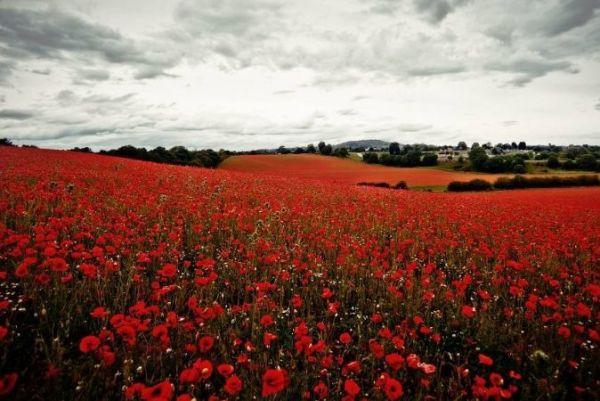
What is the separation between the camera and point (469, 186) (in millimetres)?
43062

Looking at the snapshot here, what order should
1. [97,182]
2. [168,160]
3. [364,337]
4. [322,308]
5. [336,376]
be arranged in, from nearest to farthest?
[336,376] < [364,337] < [322,308] < [97,182] < [168,160]

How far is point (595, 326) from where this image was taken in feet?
14.1

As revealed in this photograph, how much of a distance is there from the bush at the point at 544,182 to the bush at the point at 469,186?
2303 millimetres

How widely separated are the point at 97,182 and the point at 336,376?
41.0ft

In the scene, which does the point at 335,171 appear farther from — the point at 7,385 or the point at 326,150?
the point at 7,385

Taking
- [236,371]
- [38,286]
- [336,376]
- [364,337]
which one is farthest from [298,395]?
[38,286]

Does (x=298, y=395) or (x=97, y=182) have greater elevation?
(x=97, y=182)

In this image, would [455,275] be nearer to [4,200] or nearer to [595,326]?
[595,326]

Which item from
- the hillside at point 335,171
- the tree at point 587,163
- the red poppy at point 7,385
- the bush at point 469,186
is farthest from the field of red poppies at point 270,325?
the tree at point 587,163

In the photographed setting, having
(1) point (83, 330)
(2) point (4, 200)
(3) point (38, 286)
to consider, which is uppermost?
(2) point (4, 200)

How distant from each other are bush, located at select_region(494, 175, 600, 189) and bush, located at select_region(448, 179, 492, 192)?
2303mm

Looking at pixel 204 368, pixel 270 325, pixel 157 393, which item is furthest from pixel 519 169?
pixel 157 393

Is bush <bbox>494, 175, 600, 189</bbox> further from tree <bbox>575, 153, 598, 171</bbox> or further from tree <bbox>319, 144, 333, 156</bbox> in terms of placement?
tree <bbox>319, 144, 333, 156</bbox>

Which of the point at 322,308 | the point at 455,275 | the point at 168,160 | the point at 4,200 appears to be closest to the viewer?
the point at 322,308
